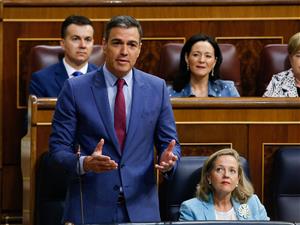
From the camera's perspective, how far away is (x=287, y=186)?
174 centimetres

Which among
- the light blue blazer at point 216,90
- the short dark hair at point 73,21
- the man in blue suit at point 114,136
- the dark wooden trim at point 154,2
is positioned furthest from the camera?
the dark wooden trim at point 154,2

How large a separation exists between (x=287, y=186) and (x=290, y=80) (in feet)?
1.70

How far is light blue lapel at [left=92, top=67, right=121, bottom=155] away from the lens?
55.3 inches

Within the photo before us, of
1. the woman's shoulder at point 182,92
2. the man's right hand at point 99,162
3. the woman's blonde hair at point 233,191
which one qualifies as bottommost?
the woman's blonde hair at point 233,191

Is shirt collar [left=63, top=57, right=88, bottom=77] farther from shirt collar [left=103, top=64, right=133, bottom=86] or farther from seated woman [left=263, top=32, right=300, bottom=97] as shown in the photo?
shirt collar [left=103, top=64, right=133, bottom=86]

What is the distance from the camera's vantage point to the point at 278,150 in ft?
5.84

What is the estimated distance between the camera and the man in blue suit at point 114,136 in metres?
1.40

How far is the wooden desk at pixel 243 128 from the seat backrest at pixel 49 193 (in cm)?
8

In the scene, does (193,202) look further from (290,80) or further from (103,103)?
(290,80)

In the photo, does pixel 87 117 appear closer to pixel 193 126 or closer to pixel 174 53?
pixel 193 126

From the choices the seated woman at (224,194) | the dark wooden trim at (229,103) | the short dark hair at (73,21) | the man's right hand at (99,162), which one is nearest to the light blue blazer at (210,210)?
the seated woman at (224,194)

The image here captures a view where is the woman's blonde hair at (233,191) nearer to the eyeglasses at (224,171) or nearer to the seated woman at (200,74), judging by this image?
the eyeglasses at (224,171)

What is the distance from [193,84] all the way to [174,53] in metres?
0.14

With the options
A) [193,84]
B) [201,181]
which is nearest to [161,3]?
[193,84]
